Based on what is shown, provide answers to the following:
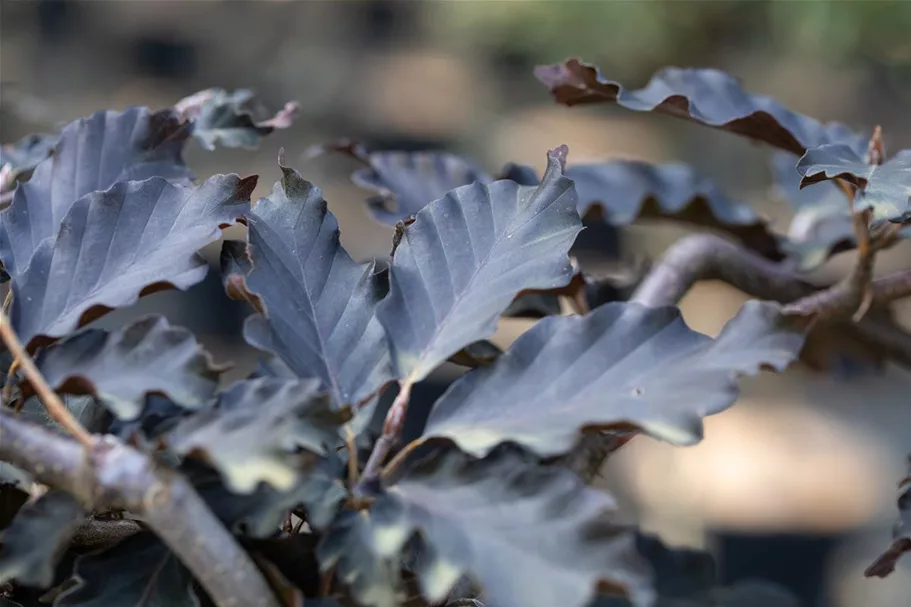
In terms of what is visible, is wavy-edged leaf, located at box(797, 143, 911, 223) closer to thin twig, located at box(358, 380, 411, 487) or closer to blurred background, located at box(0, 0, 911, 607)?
thin twig, located at box(358, 380, 411, 487)

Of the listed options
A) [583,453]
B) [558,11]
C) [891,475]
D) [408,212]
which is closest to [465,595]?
[583,453]

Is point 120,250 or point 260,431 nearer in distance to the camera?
point 260,431

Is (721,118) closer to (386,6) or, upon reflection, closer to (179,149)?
(179,149)

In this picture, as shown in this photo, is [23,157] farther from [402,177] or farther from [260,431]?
[260,431]

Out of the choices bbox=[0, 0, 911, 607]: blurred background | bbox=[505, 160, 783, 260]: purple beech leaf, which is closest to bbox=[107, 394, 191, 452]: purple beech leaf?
bbox=[505, 160, 783, 260]: purple beech leaf

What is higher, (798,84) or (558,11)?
(558,11)

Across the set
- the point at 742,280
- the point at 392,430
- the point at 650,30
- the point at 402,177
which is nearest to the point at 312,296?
the point at 392,430

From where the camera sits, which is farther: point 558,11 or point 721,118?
point 558,11
